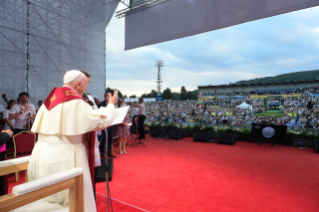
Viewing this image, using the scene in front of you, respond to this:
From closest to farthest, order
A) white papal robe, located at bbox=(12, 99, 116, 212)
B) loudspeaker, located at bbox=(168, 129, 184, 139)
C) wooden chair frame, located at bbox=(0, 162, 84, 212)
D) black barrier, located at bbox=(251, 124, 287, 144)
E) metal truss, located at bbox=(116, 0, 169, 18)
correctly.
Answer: wooden chair frame, located at bbox=(0, 162, 84, 212), white papal robe, located at bbox=(12, 99, 116, 212), metal truss, located at bbox=(116, 0, 169, 18), black barrier, located at bbox=(251, 124, 287, 144), loudspeaker, located at bbox=(168, 129, 184, 139)

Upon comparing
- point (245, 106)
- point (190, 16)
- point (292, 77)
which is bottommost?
point (245, 106)

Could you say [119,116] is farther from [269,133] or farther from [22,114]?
[269,133]

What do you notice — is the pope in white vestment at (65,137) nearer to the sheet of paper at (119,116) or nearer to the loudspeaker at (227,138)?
the sheet of paper at (119,116)

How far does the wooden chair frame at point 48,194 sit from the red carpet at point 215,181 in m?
1.28

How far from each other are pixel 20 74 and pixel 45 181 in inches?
310

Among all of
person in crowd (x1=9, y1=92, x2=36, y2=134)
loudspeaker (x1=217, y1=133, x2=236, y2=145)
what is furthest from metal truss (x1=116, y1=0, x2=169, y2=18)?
loudspeaker (x1=217, y1=133, x2=236, y2=145)

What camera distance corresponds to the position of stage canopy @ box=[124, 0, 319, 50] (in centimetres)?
420

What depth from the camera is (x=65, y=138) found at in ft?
5.43

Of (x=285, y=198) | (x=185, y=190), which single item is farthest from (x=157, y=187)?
(x=285, y=198)

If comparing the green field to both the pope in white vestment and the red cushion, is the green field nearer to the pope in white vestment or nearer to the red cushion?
the pope in white vestment

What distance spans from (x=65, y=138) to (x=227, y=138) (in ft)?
22.0

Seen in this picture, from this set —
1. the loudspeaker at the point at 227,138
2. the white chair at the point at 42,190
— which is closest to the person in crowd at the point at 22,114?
the white chair at the point at 42,190

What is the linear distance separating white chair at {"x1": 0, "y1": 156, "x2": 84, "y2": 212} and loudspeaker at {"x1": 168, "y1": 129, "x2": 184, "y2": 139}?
6779 mm

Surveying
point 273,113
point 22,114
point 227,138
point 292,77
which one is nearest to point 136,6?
point 22,114
